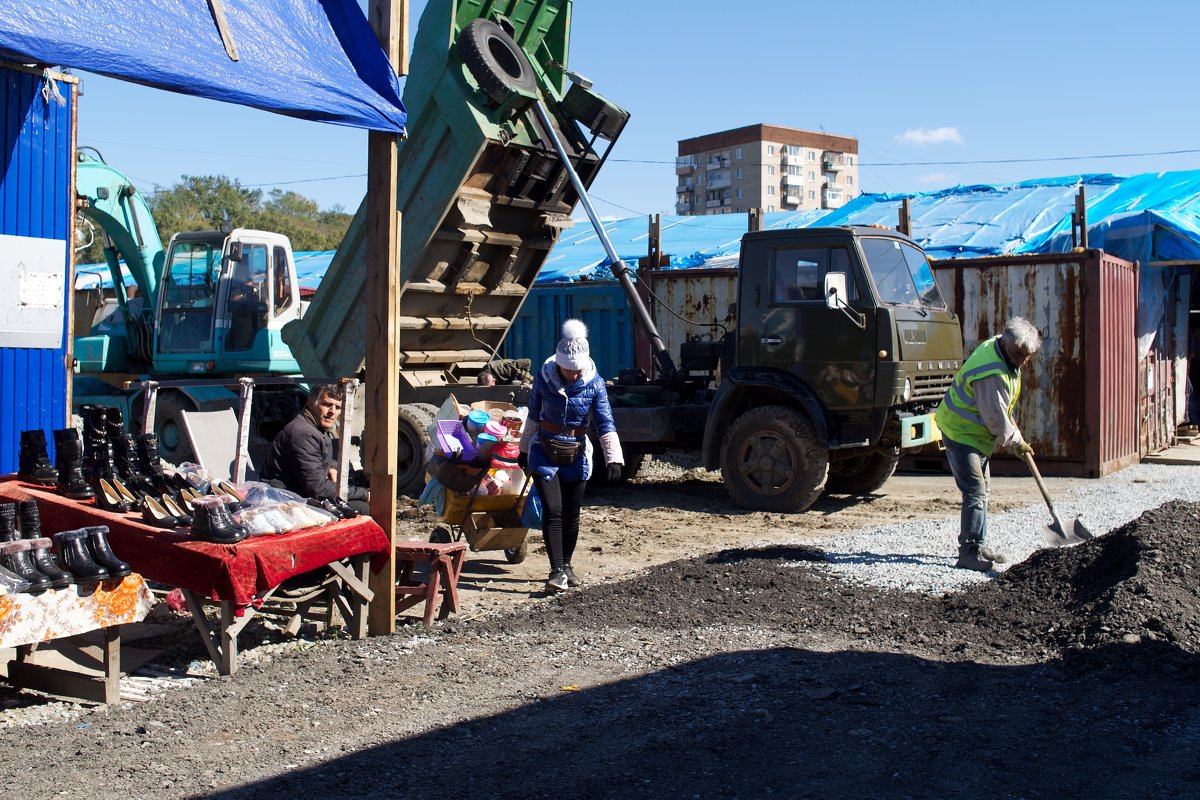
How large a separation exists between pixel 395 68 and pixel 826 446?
5529 mm

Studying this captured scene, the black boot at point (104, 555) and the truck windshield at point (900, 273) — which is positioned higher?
the truck windshield at point (900, 273)

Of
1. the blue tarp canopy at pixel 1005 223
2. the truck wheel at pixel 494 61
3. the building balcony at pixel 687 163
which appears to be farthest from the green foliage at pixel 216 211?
the building balcony at pixel 687 163

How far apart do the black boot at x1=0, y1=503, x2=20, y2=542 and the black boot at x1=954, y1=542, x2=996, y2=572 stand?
18.5ft

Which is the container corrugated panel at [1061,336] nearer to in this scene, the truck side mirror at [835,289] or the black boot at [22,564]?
the truck side mirror at [835,289]

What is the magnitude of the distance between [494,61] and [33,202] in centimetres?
A: 427

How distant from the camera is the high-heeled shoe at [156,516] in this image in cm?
546

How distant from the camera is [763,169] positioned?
105 m

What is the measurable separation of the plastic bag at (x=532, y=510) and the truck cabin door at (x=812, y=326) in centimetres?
328

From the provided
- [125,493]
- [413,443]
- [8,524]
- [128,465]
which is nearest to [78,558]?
[8,524]

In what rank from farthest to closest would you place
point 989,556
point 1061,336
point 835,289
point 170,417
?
point 1061,336 → point 170,417 → point 835,289 → point 989,556

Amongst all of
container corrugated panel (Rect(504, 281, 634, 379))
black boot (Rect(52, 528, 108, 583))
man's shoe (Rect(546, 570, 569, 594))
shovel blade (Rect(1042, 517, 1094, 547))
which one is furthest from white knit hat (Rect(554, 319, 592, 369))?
container corrugated panel (Rect(504, 281, 634, 379))

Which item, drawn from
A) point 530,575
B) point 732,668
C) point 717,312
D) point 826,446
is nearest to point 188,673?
point 732,668

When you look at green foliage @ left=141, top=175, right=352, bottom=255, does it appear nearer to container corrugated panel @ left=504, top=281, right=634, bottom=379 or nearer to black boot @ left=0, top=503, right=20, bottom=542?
container corrugated panel @ left=504, top=281, right=634, bottom=379

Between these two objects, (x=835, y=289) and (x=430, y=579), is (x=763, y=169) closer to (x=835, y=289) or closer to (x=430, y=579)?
(x=835, y=289)
